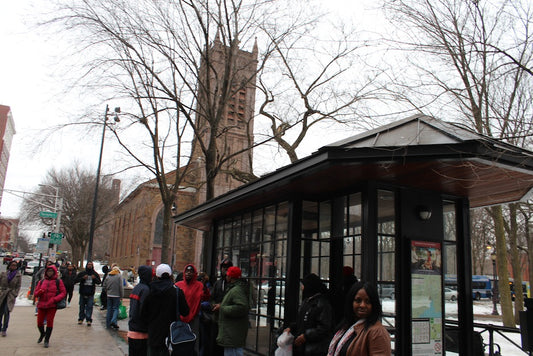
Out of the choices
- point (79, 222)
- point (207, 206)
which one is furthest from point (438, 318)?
point (79, 222)

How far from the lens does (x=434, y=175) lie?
20.1 ft

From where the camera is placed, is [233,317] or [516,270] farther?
[516,270]

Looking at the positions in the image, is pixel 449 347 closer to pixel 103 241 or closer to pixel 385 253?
pixel 385 253

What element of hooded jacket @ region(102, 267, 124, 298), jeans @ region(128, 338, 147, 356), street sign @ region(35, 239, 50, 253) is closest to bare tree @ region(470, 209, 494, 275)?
hooded jacket @ region(102, 267, 124, 298)

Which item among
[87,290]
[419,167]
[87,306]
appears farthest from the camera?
Result: [87,306]

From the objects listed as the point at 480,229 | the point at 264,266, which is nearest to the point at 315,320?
the point at 264,266

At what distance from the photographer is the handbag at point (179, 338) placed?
583 centimetres

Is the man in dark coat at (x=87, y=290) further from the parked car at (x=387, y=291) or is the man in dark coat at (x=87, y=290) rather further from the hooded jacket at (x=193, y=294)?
the parked car at (x=387, y=291)

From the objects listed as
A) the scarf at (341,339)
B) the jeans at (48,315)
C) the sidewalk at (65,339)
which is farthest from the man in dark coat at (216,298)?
the scarf at (341,339)

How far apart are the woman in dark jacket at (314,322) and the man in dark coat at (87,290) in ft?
30.5

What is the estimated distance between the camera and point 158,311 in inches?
231

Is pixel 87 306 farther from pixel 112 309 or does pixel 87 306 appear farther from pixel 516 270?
pixel 516 270

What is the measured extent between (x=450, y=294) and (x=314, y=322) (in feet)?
9.24

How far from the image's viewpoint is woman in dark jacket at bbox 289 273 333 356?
5113 mm
